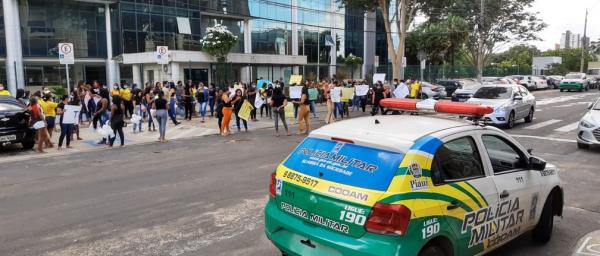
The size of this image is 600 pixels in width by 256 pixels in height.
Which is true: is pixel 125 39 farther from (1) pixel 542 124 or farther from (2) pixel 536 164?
(2) pixel 536 164

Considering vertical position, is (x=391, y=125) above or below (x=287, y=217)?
above

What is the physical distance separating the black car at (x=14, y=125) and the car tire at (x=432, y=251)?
40.7ft

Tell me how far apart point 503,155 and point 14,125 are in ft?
40.9

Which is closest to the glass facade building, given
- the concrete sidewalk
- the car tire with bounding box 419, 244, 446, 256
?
the concrete sidewalk

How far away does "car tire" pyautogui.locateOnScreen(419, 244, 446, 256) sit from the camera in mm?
3812

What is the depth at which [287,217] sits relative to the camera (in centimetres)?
430

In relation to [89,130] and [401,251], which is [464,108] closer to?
[401,251]

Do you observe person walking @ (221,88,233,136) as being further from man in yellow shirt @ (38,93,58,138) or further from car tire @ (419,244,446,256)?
car tire @ (419,244,446,256)

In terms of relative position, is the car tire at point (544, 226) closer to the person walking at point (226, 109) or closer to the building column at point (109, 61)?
the person walking at point (226, 109)

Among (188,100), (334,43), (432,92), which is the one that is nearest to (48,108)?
(188,100)

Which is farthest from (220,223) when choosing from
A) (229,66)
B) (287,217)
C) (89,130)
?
(229,66)

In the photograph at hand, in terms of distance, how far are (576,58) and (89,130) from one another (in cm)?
9064

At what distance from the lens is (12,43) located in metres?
30.7

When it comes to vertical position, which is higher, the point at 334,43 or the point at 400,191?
the point at 334,43
